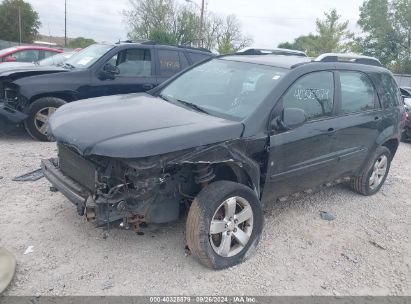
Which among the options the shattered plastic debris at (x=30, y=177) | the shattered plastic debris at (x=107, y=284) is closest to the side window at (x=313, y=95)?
the shattered plastic debris at (x=107, y=284)

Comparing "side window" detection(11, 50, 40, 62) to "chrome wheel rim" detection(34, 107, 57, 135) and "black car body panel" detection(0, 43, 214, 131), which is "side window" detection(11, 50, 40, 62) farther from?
"chrome wheel rim" detection(34, 107, 57, 135)

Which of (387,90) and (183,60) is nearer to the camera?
(387,90)

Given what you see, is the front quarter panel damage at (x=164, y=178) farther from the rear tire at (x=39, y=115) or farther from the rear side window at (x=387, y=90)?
the rear tire at (x=39, y=115)

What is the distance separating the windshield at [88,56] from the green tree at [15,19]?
44.1 meters

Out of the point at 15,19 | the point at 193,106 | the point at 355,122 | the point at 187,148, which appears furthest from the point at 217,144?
the point at 15,19

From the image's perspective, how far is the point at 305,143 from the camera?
3.86 meters

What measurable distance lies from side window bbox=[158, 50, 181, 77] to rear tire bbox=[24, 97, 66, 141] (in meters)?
1.98

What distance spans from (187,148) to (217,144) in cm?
31

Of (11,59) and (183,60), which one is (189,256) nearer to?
Result: (183,60)

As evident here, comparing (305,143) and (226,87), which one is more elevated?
(226,87)

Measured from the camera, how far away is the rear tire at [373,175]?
5129 millimetres

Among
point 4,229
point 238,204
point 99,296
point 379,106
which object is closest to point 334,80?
point 379,106

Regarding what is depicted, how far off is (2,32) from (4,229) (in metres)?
49.5

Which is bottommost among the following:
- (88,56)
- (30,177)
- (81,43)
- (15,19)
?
(30,177)
